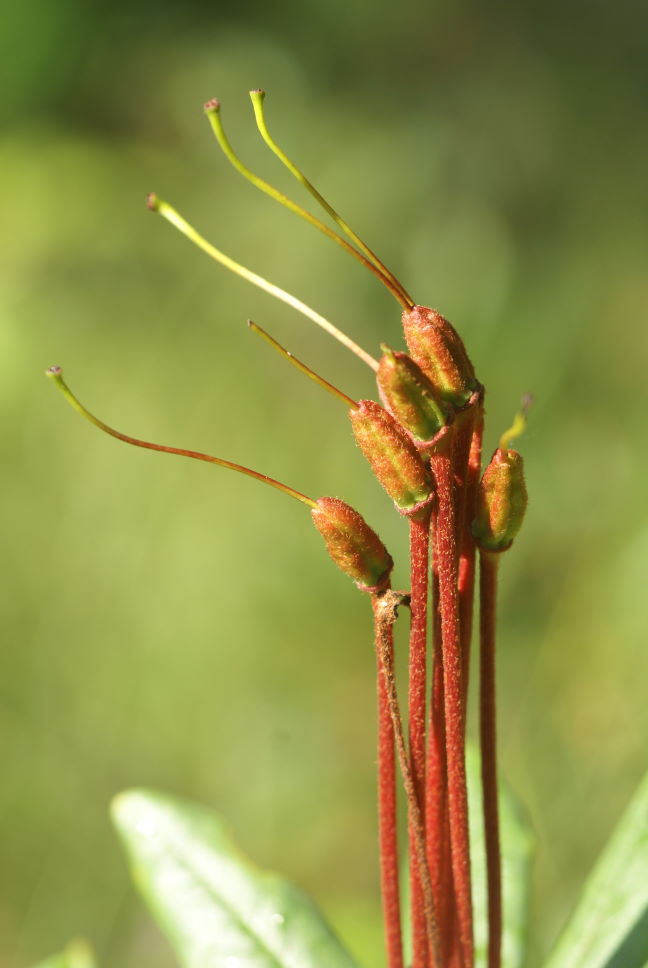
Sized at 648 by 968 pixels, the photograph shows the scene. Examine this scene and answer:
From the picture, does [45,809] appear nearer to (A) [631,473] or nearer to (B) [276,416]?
(B) [276,416]

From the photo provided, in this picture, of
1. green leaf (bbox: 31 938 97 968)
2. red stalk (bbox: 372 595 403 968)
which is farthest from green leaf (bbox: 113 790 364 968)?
red stalk (bbox: 372 595 403 968)

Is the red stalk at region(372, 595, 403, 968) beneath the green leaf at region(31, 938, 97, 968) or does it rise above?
above

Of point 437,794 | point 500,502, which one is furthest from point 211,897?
point 500,502

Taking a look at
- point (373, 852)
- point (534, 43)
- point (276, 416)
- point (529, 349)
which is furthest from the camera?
point (534, 43)

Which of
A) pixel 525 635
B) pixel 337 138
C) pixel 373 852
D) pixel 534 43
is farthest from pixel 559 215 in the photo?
pixel 373 852

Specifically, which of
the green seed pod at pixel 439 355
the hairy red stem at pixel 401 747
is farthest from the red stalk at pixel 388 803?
the green seed pod at pixel 439 355

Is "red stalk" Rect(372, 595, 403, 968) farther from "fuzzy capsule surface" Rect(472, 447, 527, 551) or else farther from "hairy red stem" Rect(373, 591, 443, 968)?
"fuzzy capsule surface" Rect(472, 447, 527, 551)
